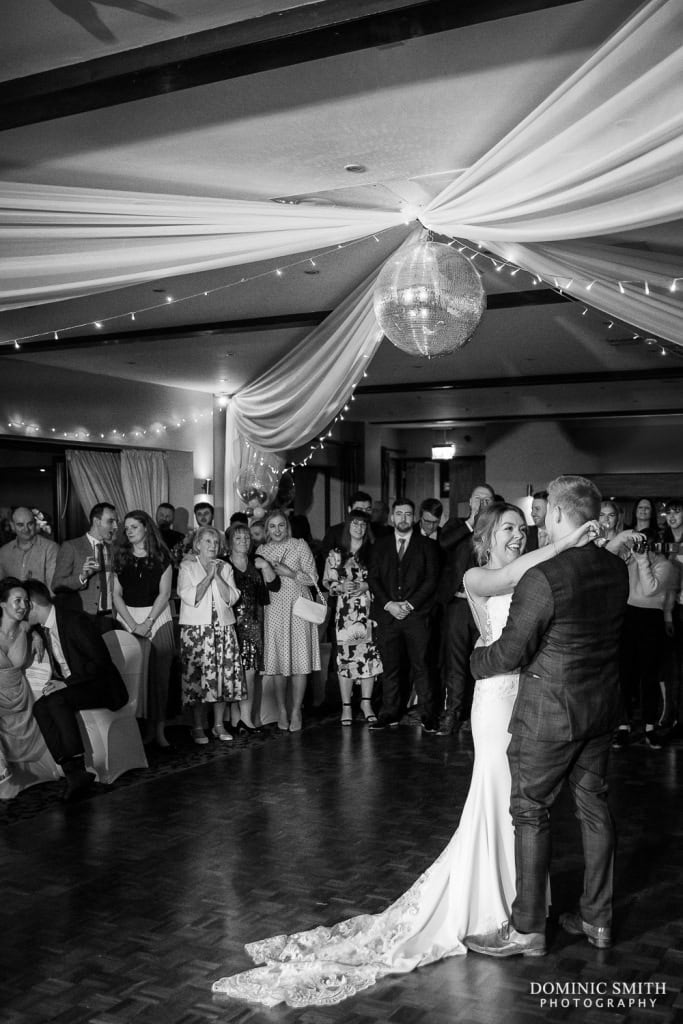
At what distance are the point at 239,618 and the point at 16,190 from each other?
12.0 ft

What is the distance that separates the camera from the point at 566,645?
3.11 m

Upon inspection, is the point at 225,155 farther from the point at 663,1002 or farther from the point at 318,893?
the point at 663,1002

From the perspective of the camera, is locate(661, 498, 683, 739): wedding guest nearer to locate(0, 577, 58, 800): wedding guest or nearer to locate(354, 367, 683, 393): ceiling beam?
locate(0, 577, 58, 800): wedding guest

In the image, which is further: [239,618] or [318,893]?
[239,618]

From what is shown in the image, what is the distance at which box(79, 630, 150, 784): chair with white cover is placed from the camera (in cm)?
543

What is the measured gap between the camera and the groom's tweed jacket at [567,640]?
3088 millimetres

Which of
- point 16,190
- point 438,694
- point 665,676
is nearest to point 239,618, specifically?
point 438,694

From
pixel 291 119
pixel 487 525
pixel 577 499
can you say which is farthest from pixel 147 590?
pixel 577 499

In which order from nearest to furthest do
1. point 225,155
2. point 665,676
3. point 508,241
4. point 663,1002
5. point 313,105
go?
point 663,1002 < point 508,241 < point 313,105 < point 225,155 < point 665,676

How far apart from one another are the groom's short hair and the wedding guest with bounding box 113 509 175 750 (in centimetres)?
351

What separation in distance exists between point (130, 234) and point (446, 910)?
253 centimetres

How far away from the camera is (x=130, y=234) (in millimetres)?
3480

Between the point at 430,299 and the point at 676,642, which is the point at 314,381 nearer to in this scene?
the point at 430,299

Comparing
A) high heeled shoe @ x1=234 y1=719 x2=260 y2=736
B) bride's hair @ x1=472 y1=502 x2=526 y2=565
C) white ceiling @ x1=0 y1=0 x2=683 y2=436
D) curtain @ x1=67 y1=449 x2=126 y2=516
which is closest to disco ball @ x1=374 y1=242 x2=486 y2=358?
white ceiling @ x1=0 y1=0 x2=683 y2=436
